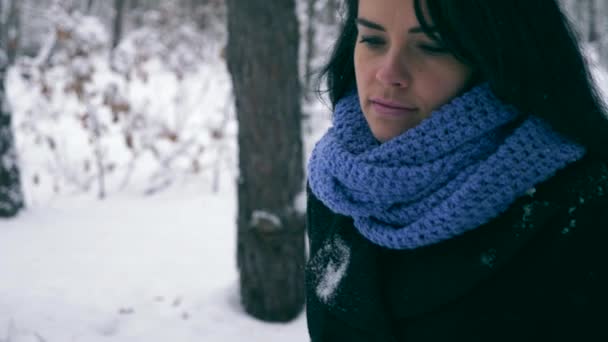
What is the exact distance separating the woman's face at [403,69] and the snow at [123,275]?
6.66 ft

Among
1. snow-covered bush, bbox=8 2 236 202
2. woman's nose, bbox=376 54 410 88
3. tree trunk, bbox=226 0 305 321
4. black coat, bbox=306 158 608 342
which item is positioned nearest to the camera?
black coat, bbox=306 158 608 342

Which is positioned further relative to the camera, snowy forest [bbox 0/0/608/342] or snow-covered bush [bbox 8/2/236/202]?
snow-covered bush [bbox 8/2/236/202]

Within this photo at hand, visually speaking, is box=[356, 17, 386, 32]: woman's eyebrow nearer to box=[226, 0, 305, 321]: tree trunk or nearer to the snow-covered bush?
box=[226, 0, 305, 321]: tree trunk

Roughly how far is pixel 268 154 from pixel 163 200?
11.3 ft

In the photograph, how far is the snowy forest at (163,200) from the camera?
2.62m

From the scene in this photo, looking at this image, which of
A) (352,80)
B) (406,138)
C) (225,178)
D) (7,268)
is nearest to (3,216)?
(7,268)

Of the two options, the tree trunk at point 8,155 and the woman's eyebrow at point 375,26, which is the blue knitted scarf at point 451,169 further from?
the tree trunk at point 8,155

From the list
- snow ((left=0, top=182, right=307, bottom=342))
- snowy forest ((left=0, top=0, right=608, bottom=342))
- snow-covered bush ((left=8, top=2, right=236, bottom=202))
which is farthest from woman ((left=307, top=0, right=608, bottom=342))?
snow-covered bush ((left=8, top=2, right=236, bottom=202))

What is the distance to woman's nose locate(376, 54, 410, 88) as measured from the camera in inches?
37.5

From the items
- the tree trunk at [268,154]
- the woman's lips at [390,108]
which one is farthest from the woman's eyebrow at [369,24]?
the tree trunk at [268,154]

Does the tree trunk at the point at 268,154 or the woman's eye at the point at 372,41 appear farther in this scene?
the tree trunk at the point at 268,154

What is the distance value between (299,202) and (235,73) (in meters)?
0.83

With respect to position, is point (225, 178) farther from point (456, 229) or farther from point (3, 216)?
point (456, 229)

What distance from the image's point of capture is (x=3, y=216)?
4617mm
